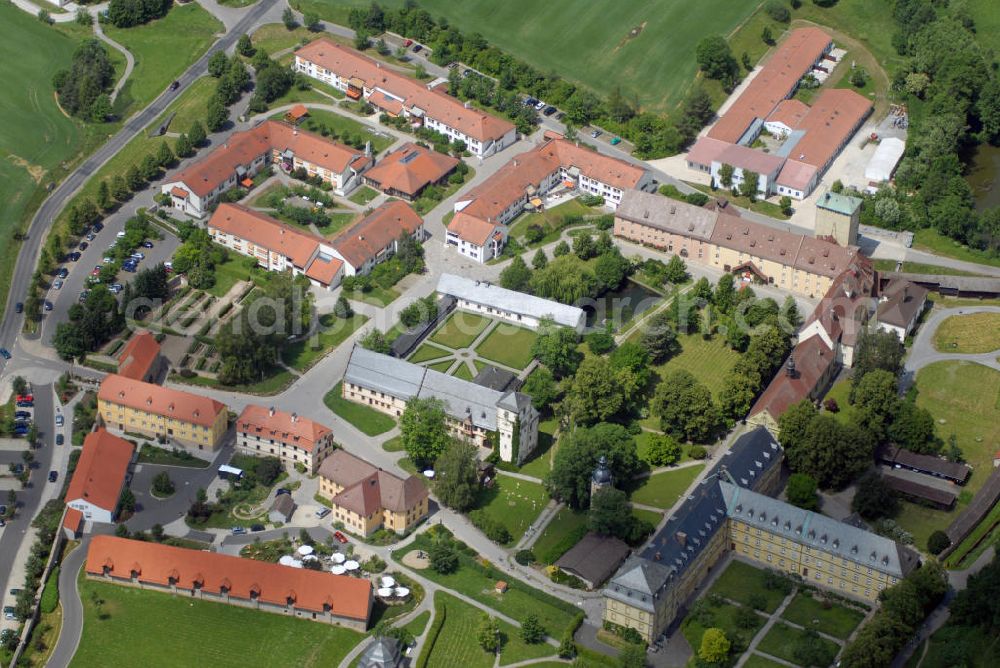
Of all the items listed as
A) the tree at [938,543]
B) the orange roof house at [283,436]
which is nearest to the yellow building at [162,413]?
the orange roof house at [283,436]

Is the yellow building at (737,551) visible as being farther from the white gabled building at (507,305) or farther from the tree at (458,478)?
the white gabled building at (507,305)

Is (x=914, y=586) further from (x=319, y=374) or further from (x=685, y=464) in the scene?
(x=319, y=374)

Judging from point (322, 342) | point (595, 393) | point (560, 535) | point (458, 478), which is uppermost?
point (595, 393)

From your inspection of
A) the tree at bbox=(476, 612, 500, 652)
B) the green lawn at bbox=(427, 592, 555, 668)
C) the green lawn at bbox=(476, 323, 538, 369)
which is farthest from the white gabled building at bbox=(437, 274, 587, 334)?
the tree at bbox=(476, 612, 500, 652)

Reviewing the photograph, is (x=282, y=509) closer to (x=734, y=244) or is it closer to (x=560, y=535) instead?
(x=560, y=535)

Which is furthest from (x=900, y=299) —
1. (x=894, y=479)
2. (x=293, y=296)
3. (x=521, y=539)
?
(x=293, y=296)

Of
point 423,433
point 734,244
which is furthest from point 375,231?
point 734,244
